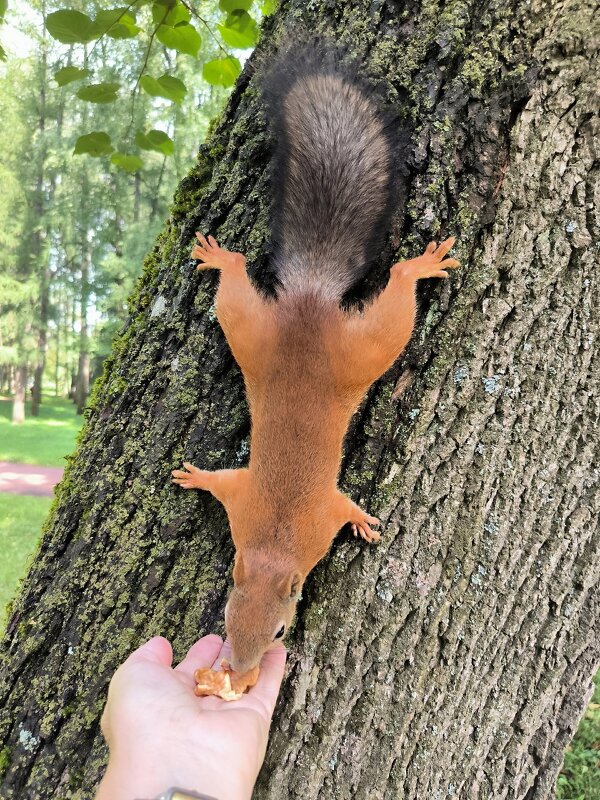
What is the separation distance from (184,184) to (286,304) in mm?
677

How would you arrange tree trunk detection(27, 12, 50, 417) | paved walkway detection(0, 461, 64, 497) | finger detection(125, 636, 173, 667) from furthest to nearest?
tree trunk detection(27, 12, 50, 417), paved walkway detection(0, 461, 64, 497), finger detection(125, 636, 173, 667)

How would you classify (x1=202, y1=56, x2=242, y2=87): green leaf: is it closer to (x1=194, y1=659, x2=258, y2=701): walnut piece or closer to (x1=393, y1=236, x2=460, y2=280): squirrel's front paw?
(x1=393, y1=236, x2=460, y2=280): squirrel's front paw

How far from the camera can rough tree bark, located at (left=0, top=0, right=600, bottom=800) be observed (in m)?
1.80

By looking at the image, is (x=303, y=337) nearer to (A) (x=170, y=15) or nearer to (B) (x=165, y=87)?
(B) (x=165, y=87)

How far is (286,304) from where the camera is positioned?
2.22 m

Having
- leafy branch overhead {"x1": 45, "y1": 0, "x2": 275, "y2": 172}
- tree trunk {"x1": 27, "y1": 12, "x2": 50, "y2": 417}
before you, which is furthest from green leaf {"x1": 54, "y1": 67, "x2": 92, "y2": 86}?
tree trunk {"x1": 27, "y1": 12, "x2": 50, "y2": 417}

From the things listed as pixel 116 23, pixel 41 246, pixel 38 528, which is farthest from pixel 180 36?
pixel 41 246

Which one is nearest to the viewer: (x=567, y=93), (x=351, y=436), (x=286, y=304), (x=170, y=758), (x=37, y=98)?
(x=170, y=758)

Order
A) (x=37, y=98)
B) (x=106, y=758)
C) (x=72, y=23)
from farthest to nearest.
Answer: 1. (x=37, y=98)
2. (x=72, y=23)
3. (x=106, y=758)

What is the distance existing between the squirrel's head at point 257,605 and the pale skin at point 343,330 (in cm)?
25

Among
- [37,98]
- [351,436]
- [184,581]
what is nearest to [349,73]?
[351,436]

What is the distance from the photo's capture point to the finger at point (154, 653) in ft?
5.89

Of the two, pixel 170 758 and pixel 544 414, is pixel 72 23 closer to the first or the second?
pixel 544 414

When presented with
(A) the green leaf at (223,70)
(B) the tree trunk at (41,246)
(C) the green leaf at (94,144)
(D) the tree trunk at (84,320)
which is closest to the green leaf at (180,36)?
(A) the green leaf at (223,70)
